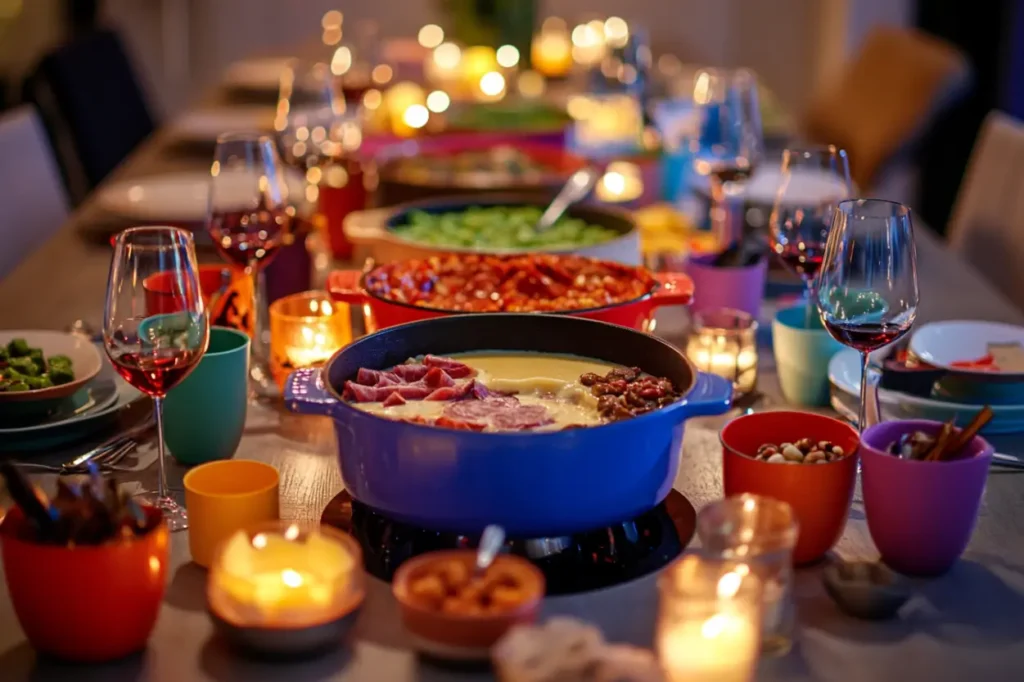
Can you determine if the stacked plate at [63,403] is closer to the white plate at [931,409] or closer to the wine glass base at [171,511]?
the wine glass base at [171,511]

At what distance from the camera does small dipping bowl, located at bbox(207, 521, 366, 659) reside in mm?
947

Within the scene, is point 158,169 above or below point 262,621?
below

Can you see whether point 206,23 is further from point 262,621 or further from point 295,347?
point 262,621

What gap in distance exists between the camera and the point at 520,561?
964 mm

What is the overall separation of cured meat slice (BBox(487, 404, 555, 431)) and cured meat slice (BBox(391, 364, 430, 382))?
113 mm

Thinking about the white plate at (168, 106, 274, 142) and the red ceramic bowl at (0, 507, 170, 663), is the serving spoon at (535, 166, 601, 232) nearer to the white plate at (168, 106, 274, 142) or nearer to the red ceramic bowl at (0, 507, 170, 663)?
the red ceramic bowl at (0, 507, 170, 663)

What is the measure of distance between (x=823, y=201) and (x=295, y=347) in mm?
684

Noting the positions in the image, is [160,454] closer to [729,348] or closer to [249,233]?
[249,233]

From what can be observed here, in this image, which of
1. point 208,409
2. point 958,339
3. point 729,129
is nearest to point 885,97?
point 729,129

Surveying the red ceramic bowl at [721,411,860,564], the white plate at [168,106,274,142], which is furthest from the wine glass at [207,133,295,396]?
the white plate at [168,106,274,142]

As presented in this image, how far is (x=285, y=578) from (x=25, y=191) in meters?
1.89

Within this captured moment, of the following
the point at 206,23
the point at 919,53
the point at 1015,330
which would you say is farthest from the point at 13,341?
the point at 206,23

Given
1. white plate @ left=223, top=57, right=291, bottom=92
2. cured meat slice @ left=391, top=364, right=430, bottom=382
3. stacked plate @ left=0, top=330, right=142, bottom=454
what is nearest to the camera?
cured meat slice @ left=391, top=364, right=430, bottom=382

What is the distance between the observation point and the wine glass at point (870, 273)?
1.23 m
